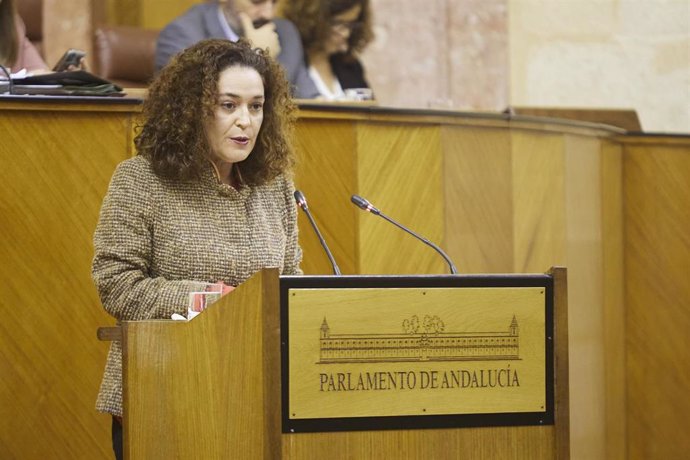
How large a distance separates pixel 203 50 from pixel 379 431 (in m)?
1.02

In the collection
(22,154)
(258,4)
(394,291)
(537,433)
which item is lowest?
(537,433)

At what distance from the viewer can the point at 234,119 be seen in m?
2.93

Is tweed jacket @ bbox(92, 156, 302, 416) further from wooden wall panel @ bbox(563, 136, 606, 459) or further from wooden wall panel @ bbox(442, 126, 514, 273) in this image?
wooden wall panel @ bbox(563, 136, 606, 459)

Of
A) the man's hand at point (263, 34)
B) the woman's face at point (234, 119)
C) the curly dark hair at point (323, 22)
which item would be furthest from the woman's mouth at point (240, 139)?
the curly dark hair at point (323, 22)

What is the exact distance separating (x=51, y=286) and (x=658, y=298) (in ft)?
8.06

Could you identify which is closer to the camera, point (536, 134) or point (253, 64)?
point (253, 64)

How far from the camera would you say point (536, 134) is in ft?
14.6

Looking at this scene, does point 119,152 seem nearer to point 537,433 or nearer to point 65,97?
point 65,97

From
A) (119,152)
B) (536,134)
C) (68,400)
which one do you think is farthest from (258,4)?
(68,400)

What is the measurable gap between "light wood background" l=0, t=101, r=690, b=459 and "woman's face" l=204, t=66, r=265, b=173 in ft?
2.56

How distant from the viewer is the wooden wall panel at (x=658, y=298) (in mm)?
5000

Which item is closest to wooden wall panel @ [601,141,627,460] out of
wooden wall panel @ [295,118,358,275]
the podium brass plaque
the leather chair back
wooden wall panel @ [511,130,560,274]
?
wooden wall panel @ [511,130,560,274]

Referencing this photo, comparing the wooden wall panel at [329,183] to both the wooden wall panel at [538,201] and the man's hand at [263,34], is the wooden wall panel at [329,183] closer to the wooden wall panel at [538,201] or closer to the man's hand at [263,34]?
the wooden wall panel at [538,201]

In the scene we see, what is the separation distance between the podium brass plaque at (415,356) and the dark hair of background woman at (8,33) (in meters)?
2.49
